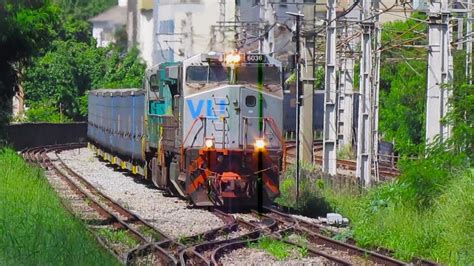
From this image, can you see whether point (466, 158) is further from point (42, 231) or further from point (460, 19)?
point (460, 19)

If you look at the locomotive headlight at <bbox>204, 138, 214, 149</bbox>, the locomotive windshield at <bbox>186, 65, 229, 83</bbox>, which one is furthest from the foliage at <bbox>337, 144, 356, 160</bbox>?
the locomotive headlight at <bbox>204, 138, 214, 149</bbox>

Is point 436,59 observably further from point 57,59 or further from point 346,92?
point 57,59

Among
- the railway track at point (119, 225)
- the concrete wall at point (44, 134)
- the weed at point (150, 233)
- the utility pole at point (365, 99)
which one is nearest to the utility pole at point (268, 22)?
the utility pole at point (365, 99)

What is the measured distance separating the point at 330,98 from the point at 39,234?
17.1 metres

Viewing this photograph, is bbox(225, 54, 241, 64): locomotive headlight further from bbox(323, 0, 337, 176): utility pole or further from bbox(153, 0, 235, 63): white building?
bbox(323, 0, 337, 176): utility pole

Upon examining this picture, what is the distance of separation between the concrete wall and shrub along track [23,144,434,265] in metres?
26.1

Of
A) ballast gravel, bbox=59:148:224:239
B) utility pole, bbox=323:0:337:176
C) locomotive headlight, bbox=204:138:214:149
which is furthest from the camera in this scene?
utility pole, bbox=323:0:337:176

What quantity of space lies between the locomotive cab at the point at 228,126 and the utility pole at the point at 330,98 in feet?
22.5

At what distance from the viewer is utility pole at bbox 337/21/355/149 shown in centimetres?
3688

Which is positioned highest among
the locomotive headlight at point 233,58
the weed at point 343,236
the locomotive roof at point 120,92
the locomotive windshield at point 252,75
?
the locomotive headlight at point 233,58

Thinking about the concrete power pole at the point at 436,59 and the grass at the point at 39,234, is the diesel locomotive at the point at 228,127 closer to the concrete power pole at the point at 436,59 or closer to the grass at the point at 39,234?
the concrete power pole at the point at 436,59

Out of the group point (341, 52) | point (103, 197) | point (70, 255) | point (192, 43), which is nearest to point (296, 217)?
point (103, 197)

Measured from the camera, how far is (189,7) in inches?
1065

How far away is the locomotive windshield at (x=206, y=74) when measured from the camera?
20656mm
